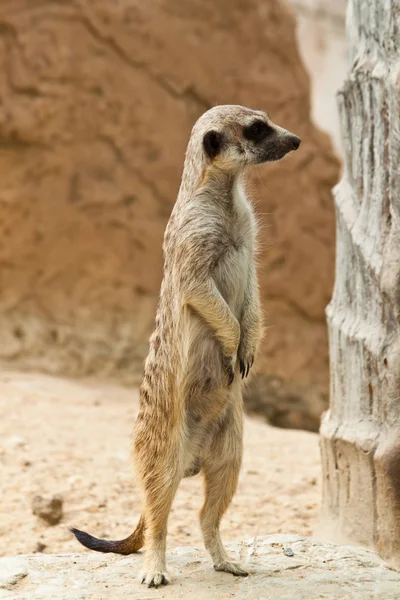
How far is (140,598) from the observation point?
2074 millimetres

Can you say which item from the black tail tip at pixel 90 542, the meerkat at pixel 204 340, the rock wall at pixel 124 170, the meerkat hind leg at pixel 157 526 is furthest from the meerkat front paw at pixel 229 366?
the rock wall at pixel 124 170

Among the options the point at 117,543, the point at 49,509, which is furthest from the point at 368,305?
the point at 49,509

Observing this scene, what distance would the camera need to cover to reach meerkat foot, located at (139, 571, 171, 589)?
2.17 metres

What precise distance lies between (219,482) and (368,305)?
761 mm

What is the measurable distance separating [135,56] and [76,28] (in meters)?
0.42

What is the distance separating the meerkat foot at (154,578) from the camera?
7.11 feet

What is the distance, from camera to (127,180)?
18.4ft

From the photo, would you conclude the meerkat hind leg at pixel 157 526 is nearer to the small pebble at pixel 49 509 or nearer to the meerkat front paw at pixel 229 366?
the meerkat front paw at pixel 229 366

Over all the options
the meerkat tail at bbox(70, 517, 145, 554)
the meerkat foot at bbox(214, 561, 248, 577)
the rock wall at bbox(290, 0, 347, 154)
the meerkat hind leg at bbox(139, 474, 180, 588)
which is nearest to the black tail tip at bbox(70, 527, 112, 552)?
the meerkat tail at bbox(70, 517, 145, 554)

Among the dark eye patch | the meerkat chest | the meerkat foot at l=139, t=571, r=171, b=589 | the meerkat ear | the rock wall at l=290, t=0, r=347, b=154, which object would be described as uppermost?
the rock wall at l=290, t=0, r=347, b=154

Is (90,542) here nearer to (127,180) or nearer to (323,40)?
(127,180)

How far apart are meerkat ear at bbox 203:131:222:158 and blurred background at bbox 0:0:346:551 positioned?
9.39ft

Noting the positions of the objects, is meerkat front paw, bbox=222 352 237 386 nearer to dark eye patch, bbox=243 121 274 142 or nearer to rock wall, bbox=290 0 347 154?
dark eye patch, bbox=243 121 274 142

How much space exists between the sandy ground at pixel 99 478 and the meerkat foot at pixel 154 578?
0.83 meters
